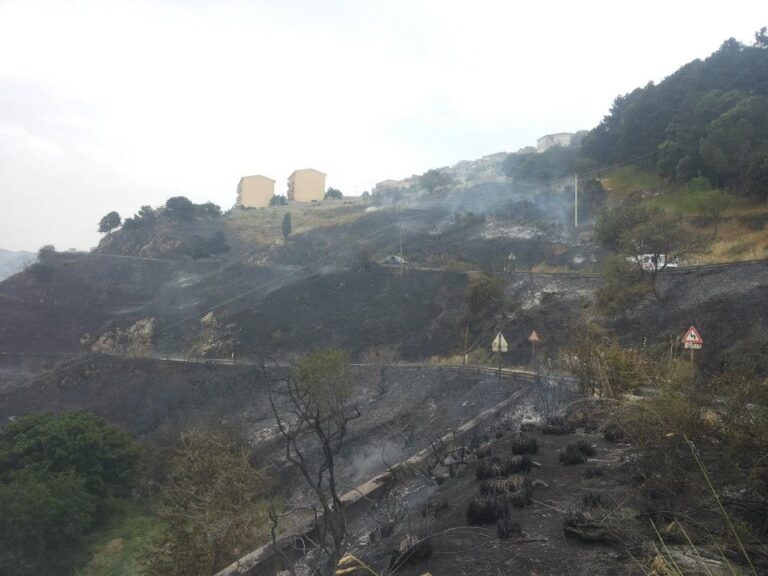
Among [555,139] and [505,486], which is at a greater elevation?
[555,139]

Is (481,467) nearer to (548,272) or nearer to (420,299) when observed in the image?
(548,272)

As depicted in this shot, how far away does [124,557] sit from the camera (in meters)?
16.3

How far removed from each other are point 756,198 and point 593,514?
34171 millimetres

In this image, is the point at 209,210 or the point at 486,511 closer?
the point at 486,511

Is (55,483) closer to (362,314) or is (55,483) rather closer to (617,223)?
(362,314)

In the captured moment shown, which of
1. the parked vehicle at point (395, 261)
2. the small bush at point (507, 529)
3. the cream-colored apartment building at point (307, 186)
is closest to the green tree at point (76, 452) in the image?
the small bush at point (507, 529)

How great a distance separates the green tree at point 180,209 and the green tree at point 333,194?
28.2m

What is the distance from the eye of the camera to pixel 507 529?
578 centimetres

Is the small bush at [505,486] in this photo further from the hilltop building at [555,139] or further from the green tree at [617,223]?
the hilltop building at [555,139]

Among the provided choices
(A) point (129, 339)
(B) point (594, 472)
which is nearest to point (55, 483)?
(B) point (594, 472)

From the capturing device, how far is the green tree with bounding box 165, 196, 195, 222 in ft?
248

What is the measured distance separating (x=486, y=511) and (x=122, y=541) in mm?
15285

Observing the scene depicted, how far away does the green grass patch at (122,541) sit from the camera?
1565cm

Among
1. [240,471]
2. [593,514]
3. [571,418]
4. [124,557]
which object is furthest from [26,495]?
[593,514]
